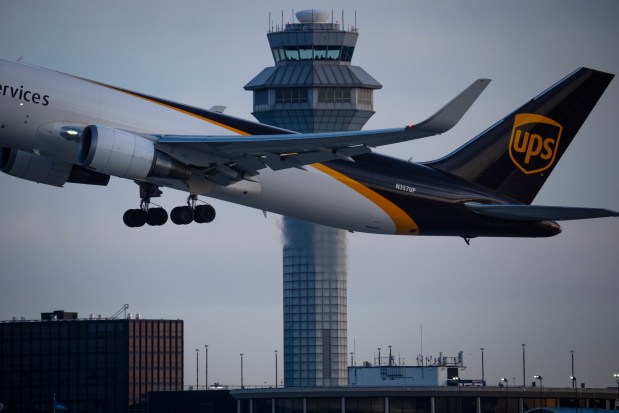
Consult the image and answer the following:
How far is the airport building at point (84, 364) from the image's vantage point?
184 metres

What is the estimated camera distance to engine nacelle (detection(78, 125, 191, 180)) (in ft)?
282

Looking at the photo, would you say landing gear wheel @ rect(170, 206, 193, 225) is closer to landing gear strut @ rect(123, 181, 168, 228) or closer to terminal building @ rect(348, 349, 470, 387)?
landing gear strut @ rect(123, 181, 168, 228)

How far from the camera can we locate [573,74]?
331ft

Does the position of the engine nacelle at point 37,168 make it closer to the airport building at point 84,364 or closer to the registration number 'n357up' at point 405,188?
the registration number 'n357up' at point 405,188

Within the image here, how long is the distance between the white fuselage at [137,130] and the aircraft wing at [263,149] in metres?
0.88

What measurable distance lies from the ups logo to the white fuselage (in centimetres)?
877

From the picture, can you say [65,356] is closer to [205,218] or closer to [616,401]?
[616,401]

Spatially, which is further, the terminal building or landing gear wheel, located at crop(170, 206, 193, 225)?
the terminal building

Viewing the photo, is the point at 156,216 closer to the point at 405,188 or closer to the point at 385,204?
the point at 385,204

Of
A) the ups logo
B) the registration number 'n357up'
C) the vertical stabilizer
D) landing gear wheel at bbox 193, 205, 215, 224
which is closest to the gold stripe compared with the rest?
the registration number 'n357up'

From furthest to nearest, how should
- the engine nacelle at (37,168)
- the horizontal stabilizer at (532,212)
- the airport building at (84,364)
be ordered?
1. the airport building at (84,364)
2. the horizontal stabilizer at (532,212)
3. the engine nacelle at (37,168)

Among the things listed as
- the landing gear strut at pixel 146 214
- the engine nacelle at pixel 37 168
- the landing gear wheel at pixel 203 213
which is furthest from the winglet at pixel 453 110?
the engine nacelle at pixel 37 168

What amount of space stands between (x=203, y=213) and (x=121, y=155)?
8.37 meters


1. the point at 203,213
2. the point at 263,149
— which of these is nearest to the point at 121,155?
the point at 263,149
